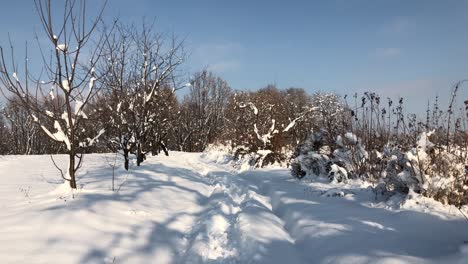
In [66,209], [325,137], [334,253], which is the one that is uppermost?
[325,137]

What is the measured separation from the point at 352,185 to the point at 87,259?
5.73m

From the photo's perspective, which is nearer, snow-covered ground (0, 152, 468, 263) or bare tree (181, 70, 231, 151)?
snow-covered ground (0, 152, 468, 263)

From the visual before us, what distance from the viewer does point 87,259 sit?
3.99 metres

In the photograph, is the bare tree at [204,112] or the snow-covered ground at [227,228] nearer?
the snow-covered ground at [227,228]

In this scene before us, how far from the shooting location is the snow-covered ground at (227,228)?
3.97m

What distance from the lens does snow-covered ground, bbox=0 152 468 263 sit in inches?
156

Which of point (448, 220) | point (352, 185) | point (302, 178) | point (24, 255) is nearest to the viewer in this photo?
point (24, 255)

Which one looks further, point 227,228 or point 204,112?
point 204,112

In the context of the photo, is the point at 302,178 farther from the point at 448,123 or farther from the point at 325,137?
the point at 448,123

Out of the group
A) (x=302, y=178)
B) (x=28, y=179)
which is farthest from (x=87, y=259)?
(x=28, y=179)

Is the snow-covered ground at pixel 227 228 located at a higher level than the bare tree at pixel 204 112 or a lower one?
lower

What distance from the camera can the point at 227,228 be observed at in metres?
5.93

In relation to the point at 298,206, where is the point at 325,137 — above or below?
above

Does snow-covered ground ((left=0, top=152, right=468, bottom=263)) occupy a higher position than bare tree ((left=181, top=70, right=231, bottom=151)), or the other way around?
bare tree ((left=181, top=70, right=231, bottom=151))
